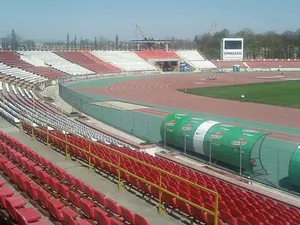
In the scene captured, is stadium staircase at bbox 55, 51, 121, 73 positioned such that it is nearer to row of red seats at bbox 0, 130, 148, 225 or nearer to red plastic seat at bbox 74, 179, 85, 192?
row of red seats at bbox 0, 130, 148, 225

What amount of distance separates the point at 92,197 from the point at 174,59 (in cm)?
10100

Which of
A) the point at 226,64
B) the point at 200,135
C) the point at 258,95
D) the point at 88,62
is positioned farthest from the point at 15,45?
the point at 200,135

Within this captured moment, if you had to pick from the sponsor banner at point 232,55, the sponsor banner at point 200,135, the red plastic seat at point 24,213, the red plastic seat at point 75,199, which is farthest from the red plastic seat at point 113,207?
the sponsor banner at point 232,55

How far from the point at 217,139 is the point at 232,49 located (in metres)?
95.4

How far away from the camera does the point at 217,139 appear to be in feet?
62.2

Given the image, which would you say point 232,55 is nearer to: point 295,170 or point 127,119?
point 127,119

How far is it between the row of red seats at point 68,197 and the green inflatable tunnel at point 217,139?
8609 millimetres

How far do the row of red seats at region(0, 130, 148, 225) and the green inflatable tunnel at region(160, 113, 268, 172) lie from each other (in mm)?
8609

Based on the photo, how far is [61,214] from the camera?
26.8ft

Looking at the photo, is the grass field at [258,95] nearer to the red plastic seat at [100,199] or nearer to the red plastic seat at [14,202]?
the red plastic seat at [100,199]

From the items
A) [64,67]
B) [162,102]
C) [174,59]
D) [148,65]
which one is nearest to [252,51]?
[174,59]

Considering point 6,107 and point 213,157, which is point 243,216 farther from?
point 6,107

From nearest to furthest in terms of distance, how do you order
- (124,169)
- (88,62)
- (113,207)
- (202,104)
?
(113,207) → (124,169) → (202,104) → (88,62)

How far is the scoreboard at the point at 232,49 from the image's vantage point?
10968cm
